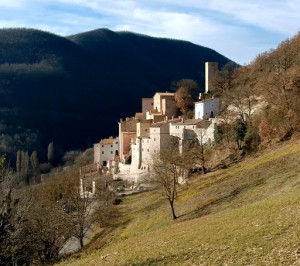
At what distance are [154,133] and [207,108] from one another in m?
11.6

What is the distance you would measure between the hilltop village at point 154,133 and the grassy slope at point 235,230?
84.5ft

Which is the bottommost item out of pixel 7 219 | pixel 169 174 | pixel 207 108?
pixel 169 174

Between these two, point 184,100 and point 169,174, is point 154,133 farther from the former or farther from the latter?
point 169,174

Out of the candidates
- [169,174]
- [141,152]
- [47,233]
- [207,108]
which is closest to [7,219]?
[47,233]

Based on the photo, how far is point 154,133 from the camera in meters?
78.3

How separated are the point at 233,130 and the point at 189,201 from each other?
21852mm

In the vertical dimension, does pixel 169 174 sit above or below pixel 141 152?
above

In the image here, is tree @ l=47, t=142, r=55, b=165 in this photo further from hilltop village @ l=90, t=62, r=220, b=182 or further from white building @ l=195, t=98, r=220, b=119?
white building @ l=195, t=98, r=220, b=119

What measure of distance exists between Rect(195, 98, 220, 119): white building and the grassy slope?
39.3m

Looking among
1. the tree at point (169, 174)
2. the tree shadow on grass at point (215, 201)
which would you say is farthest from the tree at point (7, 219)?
the tree at point (169, 174)

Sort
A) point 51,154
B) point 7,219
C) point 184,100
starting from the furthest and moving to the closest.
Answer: point 51,154, point 184,100, point 7,219

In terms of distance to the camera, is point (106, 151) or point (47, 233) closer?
point (47, 233)

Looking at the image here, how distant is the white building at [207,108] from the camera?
82375 mm

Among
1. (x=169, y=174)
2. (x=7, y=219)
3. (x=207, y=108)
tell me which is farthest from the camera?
(x=207, y=108)
